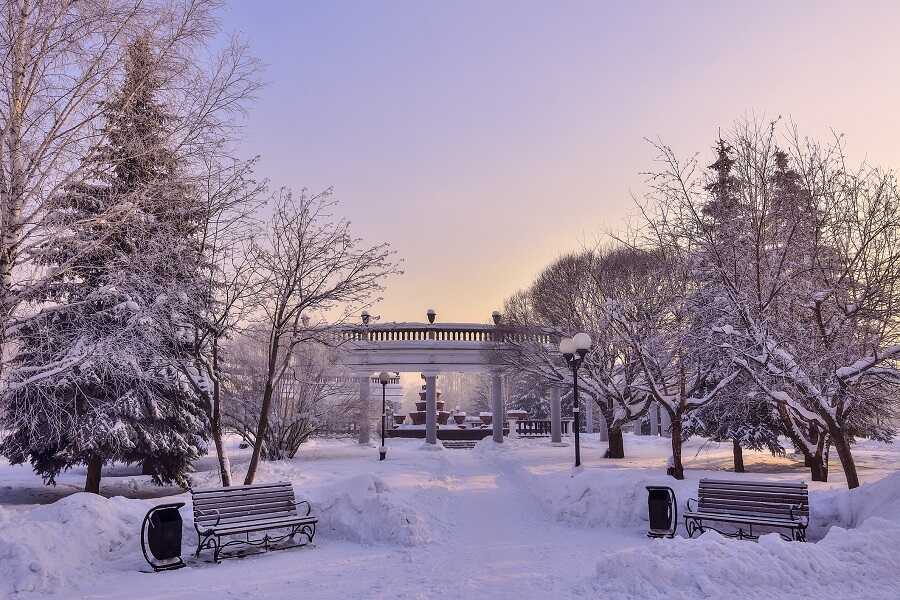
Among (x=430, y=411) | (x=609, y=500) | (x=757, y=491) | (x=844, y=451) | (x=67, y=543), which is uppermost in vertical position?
(x=430, y=411)

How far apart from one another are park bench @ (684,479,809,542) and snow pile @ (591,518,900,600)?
5.67ft

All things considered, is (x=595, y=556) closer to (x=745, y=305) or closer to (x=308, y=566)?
(x=308, y=566)

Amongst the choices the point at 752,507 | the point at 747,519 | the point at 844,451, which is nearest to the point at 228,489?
the point at 747,519

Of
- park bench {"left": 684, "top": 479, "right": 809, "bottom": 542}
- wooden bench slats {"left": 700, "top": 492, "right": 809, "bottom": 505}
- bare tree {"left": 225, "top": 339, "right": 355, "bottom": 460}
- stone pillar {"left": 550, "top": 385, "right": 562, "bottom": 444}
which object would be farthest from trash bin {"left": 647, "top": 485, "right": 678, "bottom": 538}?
stone pillar {"left": 550, "top": 385, "right": 562, "bottom": 444}

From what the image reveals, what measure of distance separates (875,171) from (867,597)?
832 cm

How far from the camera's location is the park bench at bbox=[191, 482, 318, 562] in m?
9.30

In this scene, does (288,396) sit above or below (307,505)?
above

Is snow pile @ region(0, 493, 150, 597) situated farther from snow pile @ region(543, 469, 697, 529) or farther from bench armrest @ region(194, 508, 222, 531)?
snow pile @ region(543, 469, 697, 529)

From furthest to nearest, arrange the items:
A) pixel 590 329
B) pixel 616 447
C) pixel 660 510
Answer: pixel 616 447 < pixel 590 329 < pixel 660 510

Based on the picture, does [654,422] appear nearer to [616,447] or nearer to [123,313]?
[616,447]

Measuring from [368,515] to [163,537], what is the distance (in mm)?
3227

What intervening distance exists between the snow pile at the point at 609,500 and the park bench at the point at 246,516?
194 inches

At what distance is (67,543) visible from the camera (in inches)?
330

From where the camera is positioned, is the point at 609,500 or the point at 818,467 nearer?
the point at 609,500
